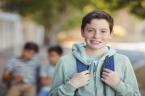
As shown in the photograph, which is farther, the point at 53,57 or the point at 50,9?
the point at 50,9

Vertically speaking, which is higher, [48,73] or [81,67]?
[81,67]

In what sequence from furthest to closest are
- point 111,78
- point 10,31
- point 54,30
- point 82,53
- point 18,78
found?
point 10,31 → point 54,30 → point 18,78 → point 82,53 → point 111,78

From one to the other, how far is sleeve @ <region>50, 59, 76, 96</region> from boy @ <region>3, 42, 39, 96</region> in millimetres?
4473

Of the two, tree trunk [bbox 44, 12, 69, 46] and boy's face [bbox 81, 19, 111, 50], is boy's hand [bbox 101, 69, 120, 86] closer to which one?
boy's face [bbox 81, 19, 111, 50]

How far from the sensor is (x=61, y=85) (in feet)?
12.6

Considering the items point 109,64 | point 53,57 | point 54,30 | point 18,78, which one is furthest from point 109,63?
point 54,30

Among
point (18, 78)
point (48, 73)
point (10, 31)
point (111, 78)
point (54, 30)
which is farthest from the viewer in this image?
point (10, 31)

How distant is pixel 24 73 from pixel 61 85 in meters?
4.81

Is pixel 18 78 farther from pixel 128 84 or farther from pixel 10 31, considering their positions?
pixel 10 31

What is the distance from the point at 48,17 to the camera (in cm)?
3312

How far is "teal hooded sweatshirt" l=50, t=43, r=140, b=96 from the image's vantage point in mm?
3785

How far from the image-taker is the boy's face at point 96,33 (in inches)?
151

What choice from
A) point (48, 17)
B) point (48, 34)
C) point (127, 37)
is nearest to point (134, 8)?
point (48, 17)

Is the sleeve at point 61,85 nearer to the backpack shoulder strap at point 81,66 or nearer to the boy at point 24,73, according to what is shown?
the backpack shoulder strap at point 81,66
